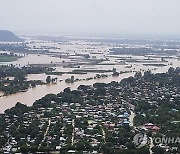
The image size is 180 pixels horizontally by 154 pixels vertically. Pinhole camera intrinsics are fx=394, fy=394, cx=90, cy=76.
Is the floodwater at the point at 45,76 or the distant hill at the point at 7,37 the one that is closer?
the floodwater at the point at 45,76

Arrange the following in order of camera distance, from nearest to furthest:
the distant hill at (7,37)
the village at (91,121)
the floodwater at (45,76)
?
the village at (91,121) < the floodwater at (45,76) < the distant hill at (7,37)

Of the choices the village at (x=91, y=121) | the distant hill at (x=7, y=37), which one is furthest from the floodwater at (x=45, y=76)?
the distant hill at (x=7, y=37)

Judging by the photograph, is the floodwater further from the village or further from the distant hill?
the distant hill

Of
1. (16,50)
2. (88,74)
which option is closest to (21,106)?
(88,74)

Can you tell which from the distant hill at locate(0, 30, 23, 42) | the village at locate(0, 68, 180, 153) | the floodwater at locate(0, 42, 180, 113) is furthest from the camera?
the distant hill at locate(0, 30, 23, 42)

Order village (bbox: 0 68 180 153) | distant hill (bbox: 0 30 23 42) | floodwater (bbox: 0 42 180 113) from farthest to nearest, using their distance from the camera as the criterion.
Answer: distant hill (bbox: 0 30 23 42) < floodwater (bbox: 0 42 180 113) < village (bbox: 0 68 180 153)

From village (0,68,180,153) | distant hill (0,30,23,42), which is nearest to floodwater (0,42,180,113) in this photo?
village (0,68,180,153)

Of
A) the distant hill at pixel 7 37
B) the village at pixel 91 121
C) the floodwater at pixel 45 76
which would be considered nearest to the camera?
the village at pixel 91 121

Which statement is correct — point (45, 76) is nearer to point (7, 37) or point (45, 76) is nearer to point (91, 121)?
point (91, 121)

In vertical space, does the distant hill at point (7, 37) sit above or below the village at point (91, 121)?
above

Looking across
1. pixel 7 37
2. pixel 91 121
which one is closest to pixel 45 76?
pixel 91 121

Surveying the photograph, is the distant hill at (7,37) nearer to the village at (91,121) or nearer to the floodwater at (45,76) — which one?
the floodwater at (45,76)
